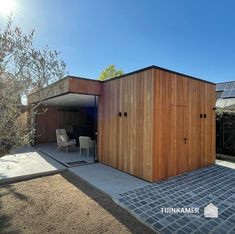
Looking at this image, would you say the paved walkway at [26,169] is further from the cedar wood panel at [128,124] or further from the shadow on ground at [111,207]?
the cedar wood panel at [128,124]

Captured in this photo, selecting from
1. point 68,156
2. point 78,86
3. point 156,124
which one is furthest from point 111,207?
point 68,156

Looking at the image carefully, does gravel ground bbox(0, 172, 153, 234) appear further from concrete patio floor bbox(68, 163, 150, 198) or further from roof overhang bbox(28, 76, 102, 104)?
roof overhang bbox(28, 76, 102, 104)

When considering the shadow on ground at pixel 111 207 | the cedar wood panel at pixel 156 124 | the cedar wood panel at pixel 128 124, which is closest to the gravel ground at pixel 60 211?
the shadow on ground at pixel 111 207

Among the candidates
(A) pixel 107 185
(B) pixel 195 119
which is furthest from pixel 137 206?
(B) pixel 195 119

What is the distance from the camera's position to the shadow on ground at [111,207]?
2.87 metres

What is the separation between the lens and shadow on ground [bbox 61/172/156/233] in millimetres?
2869

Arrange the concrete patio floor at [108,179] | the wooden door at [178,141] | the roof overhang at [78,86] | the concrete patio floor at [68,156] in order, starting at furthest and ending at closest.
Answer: the concrete patio floor at [68,156]
the roof overhang at [78,86]
the wooden door at [178,141]
the concrete patio floor at [108,179]

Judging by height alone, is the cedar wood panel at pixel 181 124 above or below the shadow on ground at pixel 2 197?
above

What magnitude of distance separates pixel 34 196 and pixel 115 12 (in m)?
6.49

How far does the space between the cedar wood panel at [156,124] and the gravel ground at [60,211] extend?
174 cm

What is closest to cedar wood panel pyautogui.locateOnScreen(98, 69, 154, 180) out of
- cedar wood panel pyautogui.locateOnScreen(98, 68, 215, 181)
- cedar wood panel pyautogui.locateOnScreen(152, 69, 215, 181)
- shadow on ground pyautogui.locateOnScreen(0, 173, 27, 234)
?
cedar wood panel pyautogui.locateOnScreen(98, 68, 215, 181)

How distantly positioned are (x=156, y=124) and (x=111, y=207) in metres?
2.42

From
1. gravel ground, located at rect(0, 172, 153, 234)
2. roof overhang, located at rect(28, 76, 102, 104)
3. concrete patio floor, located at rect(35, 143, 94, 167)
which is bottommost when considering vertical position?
gravel ground, located at rect(0, 172, 153, 234)

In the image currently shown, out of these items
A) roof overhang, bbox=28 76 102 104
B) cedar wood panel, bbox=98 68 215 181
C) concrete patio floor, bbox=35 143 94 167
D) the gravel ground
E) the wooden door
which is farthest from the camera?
concrete patio floor, bbox=35 143 94 167
